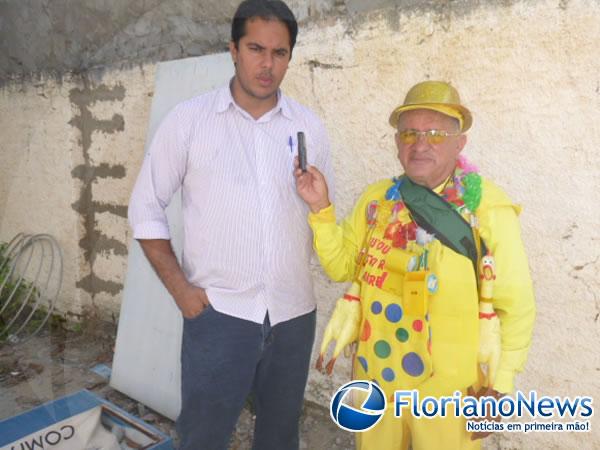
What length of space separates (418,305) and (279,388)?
0.82 meters

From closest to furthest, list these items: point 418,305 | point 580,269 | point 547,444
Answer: point 418,305
point 580,269
point 547,444

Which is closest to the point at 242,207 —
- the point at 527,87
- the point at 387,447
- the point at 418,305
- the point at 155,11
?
the point at 418,305

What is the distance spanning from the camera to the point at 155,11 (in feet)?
10.5

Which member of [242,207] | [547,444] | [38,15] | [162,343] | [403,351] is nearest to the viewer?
[403,351]

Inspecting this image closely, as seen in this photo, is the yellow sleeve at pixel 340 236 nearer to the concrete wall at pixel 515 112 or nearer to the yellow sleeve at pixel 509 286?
the yellow sleeve at pixel 509 286

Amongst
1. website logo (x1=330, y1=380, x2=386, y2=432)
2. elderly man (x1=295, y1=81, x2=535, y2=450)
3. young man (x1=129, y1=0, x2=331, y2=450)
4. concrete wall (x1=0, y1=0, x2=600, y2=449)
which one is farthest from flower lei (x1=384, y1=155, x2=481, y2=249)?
concrete wall (x1=0, y1=0, x2=600, y2=449)

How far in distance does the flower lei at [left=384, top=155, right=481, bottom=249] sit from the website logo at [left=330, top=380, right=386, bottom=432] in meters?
0.50

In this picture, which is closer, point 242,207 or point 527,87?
point 242,207

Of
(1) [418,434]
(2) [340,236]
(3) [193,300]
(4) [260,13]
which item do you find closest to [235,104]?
(4) [260,13]

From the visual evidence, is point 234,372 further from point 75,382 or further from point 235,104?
point 75,382

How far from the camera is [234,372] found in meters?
1.80

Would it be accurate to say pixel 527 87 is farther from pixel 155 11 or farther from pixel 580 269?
pixel 155 11

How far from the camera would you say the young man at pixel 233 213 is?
173 cm

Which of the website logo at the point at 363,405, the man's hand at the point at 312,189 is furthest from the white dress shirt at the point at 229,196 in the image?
the website logo at the point at 363,405
